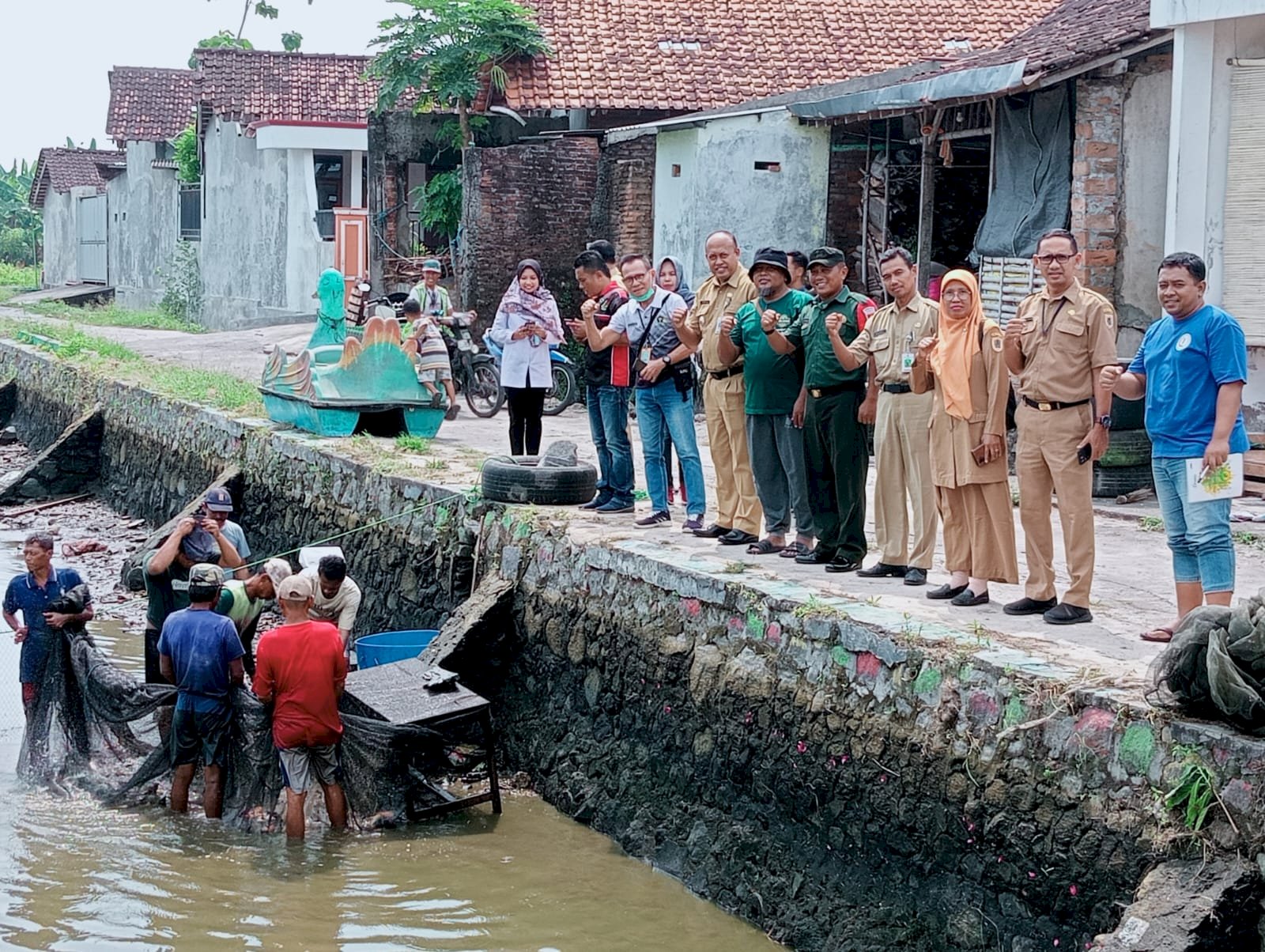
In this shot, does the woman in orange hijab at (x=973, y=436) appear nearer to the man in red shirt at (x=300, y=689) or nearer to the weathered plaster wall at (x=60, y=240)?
the man in red shirt at (x=300, y=689)

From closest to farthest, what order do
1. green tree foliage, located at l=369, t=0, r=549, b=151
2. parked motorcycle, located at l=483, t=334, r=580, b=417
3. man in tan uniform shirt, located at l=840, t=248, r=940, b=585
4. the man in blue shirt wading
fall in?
man in tan uniform shirt, located at l=840, t=248, r=940, b=585, the man in blue shirt wading, parked motorcycle, located at l=483, t=334, r=580, b=417, green tree foliage, located at l=369, t=0, r=549, b=151

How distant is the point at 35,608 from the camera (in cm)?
950

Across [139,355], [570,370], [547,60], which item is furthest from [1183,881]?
[139,355]

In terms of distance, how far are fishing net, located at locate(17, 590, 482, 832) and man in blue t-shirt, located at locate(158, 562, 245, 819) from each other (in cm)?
8

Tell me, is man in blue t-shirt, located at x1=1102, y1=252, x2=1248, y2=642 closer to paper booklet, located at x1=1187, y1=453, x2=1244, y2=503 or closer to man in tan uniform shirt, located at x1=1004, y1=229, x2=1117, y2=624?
paper booklet, located at x1=1187, y1=453, x2=1244, y2=503

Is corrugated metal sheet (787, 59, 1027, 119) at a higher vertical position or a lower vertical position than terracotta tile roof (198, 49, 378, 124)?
lower

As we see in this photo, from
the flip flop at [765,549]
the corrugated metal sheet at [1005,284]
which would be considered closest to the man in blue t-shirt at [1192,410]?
the flip flop at [765,549]

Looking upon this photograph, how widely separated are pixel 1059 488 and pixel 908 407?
114 cm

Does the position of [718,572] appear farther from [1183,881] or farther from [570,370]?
[570,370]

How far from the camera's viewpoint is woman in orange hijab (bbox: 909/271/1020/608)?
7.49 meters

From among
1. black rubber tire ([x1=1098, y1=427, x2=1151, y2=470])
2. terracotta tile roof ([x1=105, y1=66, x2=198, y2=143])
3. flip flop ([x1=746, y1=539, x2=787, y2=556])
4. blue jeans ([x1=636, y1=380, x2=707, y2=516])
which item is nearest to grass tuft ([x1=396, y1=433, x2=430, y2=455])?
blue jeans ([x1=636, y1=380, x2=707, y2=516])

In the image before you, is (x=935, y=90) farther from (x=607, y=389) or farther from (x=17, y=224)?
(x=17, y=224)

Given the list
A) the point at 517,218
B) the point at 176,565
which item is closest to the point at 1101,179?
the point at 176,565

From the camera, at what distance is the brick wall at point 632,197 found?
20078mm
